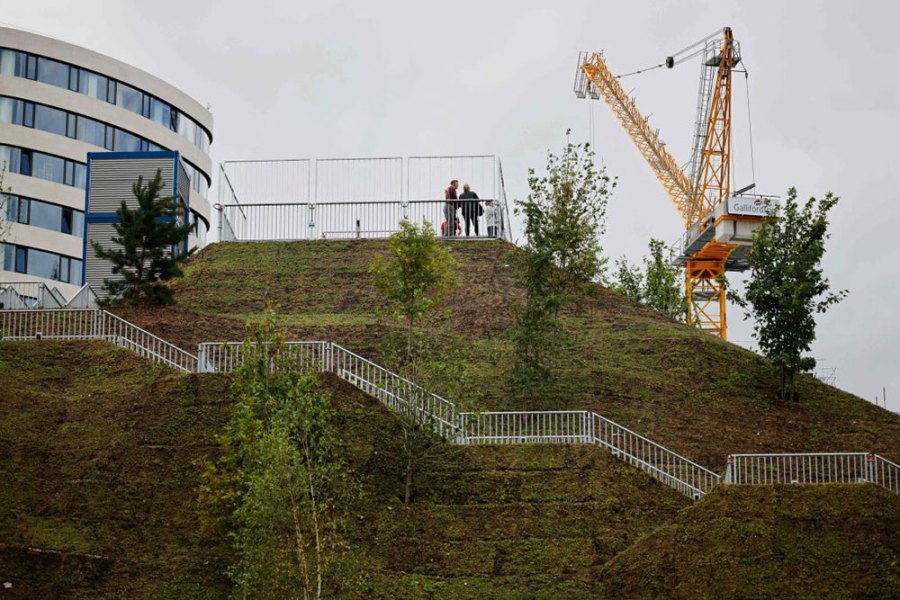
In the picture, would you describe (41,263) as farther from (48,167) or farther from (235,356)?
(235,356)

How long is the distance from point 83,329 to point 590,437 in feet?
47.3

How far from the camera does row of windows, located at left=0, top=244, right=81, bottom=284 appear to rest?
232 feet

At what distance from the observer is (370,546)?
27906 millimetres

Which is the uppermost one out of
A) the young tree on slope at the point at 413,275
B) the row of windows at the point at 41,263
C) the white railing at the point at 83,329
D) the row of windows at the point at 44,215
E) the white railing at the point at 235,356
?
the row of windows at the point at 44,215

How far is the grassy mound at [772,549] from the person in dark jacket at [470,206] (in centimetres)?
2365

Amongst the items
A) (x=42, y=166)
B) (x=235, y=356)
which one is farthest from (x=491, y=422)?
(x=42, y=166)

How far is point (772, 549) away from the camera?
88.4 feet

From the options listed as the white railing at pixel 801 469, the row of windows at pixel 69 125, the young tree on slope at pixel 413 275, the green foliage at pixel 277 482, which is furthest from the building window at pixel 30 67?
the white railing at pixel 801 469

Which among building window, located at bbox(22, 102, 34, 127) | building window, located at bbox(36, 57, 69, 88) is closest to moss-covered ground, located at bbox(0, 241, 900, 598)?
building window, located at bbox(22, 102, 34, 127)

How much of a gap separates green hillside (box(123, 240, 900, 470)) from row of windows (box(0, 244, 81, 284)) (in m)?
25.6

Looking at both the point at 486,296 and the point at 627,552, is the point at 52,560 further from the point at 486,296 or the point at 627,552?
the point at 486,296

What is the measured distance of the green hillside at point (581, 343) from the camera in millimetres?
35094

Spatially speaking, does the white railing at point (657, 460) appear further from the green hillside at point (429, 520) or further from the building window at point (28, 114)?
the building window at point (28, 114)

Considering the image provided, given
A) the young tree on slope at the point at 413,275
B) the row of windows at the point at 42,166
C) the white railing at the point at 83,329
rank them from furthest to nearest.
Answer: the row of windows at the point at 42,166, the white railing at the point at 83,329, the young tree on slope at the point at 413,275
